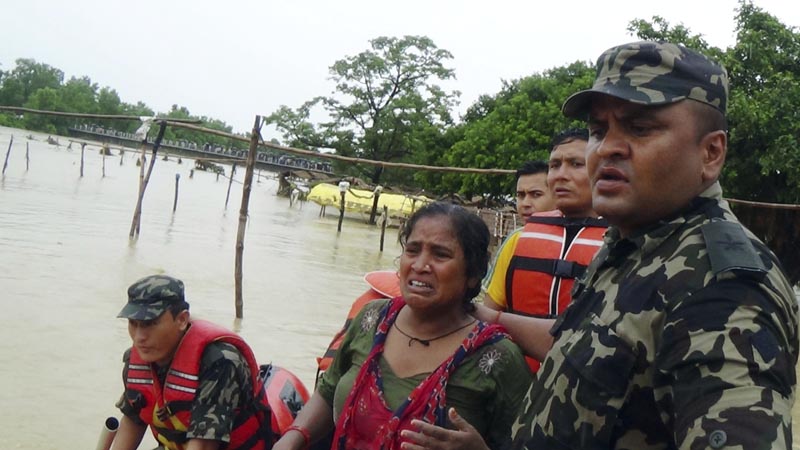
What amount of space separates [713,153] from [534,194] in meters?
2.82

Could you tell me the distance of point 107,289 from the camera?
11.3 metres

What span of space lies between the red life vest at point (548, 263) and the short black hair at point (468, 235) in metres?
0.43

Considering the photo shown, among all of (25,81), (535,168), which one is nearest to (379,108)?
(535,168)

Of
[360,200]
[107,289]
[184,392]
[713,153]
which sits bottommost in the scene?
[107,289]

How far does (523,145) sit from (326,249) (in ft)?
30.8

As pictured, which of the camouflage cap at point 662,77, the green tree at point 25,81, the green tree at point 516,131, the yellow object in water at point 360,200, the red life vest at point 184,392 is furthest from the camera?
the green tree at point 25,81

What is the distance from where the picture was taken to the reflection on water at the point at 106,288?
20.6 feet

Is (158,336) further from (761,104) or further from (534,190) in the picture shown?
(761,104)

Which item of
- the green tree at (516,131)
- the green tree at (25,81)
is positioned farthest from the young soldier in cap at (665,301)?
the green tree at (25,81)

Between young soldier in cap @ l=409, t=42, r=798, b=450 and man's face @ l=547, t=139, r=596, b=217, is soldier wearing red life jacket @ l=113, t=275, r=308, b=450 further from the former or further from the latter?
young soldier in cap @ l=409, t=42, r=798, b=450

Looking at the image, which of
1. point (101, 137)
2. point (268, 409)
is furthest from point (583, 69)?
point (101, 137)

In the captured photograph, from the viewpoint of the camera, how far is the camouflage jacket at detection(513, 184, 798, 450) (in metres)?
1.03

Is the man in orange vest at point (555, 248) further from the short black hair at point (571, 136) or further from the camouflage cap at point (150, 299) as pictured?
the camouflage cap at point (150, 299)

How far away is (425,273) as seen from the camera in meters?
2.41
